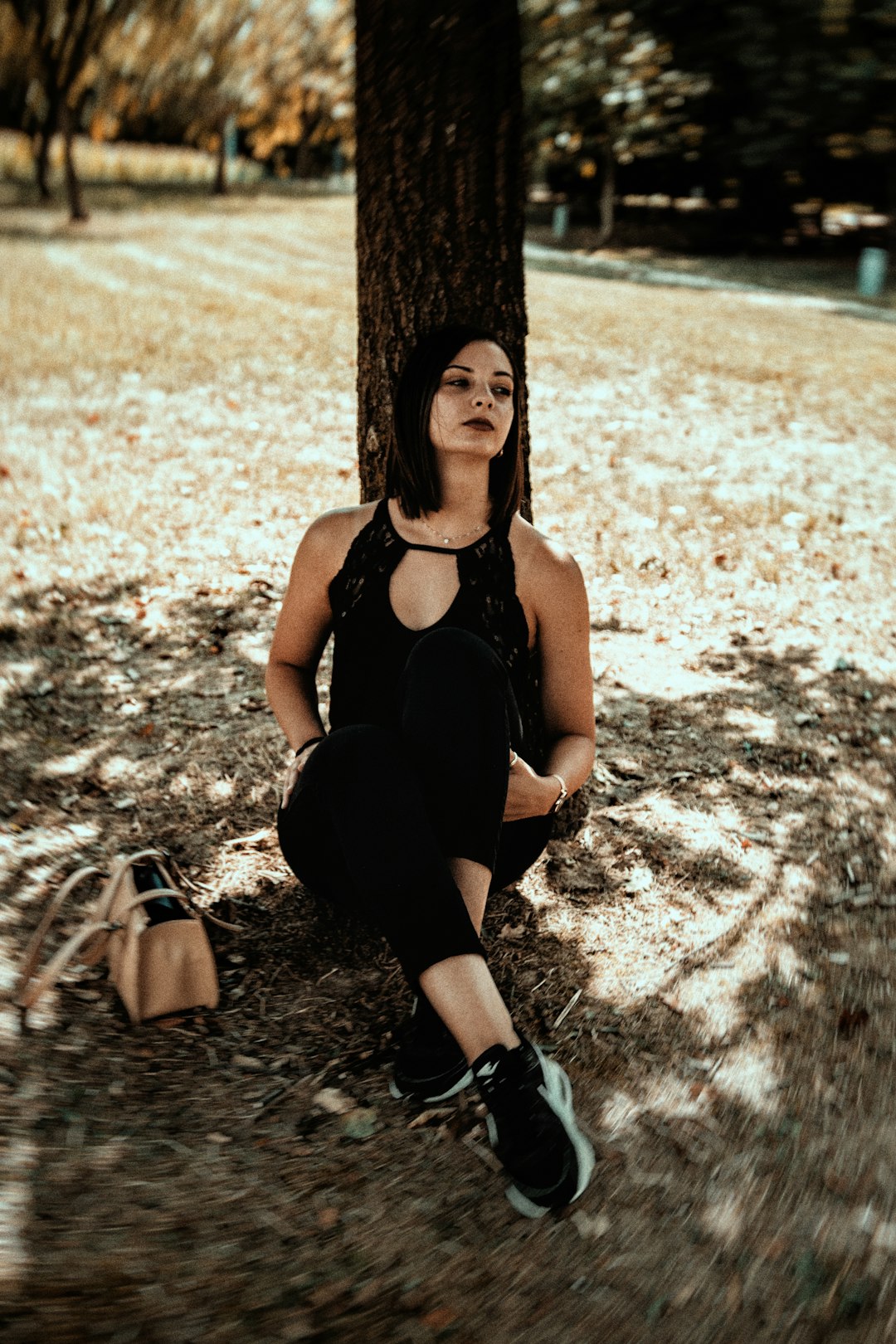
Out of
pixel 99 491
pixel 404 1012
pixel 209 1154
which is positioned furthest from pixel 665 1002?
pixel 99 491

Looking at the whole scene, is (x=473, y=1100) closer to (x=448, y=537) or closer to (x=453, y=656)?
(x=453, y=656)

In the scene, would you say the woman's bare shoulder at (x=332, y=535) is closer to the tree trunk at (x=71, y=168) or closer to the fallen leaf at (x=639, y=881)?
the fallen leaf at (x=639, y=881)

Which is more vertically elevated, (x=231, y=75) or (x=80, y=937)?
(x=231, y=75)

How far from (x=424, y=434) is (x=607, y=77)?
127 centimetres

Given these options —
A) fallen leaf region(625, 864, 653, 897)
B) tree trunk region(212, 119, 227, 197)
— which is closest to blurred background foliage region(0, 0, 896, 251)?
fallen leaf region(625, 864, 653, 897)

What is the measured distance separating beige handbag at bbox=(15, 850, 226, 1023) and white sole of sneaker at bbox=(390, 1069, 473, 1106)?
0.53 metres

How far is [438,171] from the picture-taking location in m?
3.40

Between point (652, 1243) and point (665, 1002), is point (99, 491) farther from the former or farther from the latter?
point (652, 1243)

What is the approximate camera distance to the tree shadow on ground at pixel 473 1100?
86.1 inches

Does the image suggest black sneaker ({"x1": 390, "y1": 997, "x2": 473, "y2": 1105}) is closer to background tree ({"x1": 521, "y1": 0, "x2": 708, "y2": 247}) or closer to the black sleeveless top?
the black sleeveless top

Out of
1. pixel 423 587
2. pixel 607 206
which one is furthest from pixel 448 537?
pixel 607 206

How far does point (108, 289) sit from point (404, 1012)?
16723 mm

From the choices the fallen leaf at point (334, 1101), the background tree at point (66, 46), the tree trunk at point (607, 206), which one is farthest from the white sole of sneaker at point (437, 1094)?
the background tree at point (66, 46)

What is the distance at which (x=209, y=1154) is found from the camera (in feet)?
8.21
